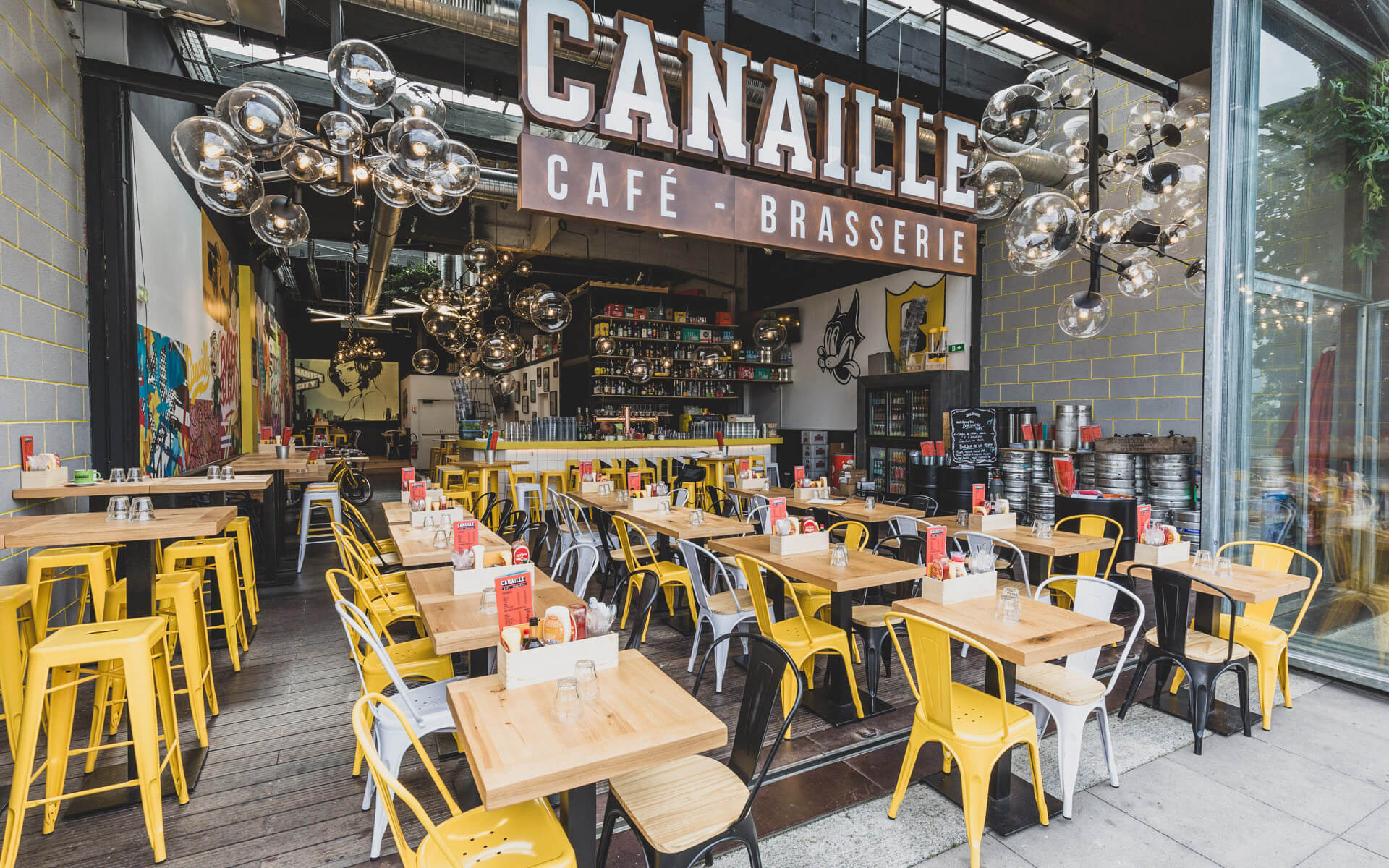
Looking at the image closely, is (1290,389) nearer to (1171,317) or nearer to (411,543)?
(1171,317)

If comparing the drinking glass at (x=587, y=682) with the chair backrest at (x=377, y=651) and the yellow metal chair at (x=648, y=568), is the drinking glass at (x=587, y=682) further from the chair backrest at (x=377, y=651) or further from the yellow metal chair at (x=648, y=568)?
the yellow metal chair at (x=648, y=568)

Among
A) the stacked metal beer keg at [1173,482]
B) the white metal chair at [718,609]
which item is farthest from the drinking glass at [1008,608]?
the stacked metal beer keg at [1173,482]

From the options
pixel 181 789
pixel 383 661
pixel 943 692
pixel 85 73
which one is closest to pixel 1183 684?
pixel 943 692

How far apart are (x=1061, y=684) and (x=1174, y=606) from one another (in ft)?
3.17

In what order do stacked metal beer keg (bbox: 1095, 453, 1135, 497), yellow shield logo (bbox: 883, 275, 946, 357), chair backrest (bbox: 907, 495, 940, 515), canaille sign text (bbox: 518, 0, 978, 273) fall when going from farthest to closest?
yellow shield logo (bbox: 883, 275, 946, 357)
stacked metal beer keg (bbox: 1095, 453, 1135, 497)
chair backrest (bbox: 907, 495, 940, 515)
canaille sign text (bbox: 518, 0, 978, 273)

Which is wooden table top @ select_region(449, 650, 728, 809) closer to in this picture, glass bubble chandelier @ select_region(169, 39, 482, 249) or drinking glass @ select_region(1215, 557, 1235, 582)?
glass bubble chandelier @ select_region(169, 39, 482, 249)

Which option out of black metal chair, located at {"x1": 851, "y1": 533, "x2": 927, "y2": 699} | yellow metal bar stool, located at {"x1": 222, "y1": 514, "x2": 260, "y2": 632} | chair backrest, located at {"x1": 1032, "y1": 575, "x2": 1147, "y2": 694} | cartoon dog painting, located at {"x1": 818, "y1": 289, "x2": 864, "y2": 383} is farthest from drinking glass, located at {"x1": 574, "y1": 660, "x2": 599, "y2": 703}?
cartoon dog painting, located at {"x1": 818, "y1": 289, "x2": 864, "y2": 383}

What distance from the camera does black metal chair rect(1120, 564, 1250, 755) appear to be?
2.96m

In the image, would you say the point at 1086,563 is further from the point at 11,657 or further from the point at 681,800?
the point at 11,657

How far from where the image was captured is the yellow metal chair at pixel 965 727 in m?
2.14

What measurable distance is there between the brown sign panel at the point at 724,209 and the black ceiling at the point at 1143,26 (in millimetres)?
1723

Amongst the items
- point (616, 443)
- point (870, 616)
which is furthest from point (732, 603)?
point (616, 443)

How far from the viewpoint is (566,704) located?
168cm

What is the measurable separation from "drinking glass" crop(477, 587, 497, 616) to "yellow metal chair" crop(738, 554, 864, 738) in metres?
1.20
